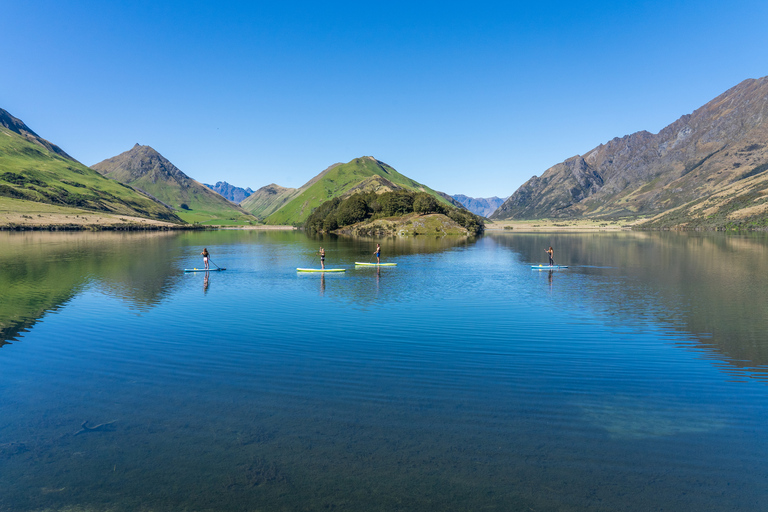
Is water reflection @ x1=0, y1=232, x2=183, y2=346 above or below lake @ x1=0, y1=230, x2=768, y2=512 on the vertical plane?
above

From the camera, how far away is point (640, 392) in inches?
821

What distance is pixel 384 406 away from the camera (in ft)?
62.4

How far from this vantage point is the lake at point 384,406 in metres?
13.2

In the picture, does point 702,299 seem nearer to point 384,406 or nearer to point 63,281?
point 384,406

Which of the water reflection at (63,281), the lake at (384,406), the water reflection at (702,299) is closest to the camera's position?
the lake at (384,406)

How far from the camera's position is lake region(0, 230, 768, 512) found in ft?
43.3

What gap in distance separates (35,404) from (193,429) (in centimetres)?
874

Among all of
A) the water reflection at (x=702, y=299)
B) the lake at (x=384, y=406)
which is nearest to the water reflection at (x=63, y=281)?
the lake at (x=384, y=406)

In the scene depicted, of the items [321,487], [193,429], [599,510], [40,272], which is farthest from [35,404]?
[40,272]

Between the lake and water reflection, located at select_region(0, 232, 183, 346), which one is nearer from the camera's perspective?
the lake

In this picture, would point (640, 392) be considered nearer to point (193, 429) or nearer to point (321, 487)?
point (321, 487)

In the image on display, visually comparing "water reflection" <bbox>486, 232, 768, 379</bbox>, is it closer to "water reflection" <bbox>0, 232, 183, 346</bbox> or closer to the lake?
the lake

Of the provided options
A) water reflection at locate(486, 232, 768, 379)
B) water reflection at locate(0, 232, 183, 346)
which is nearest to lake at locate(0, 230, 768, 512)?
water reflection at locate(486, 232, 768, 379)

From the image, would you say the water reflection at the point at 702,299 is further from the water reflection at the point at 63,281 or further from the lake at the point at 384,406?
the water reflection at the point at 63,281
